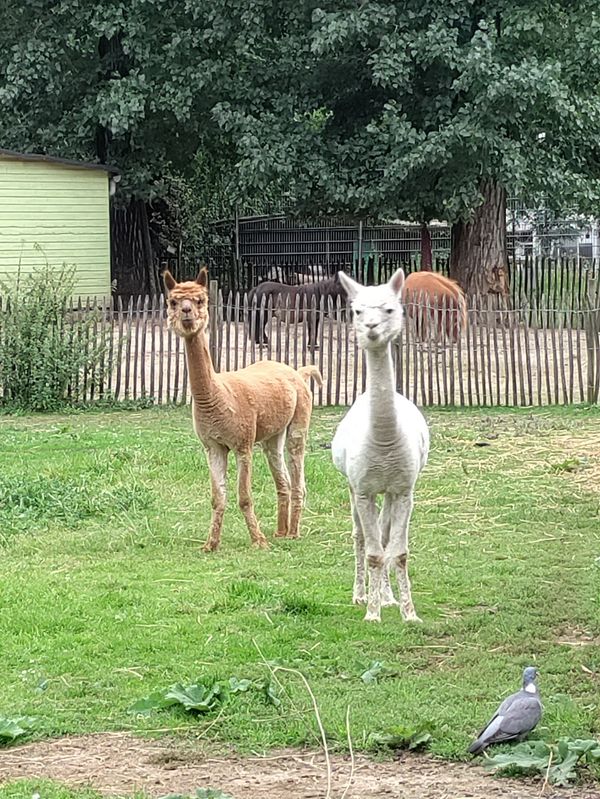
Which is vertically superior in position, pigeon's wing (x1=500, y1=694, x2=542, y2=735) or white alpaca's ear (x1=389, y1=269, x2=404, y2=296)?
white alpaca's ear (x1=389, y1=269, x2=404, y2=296)

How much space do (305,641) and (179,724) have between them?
126 cm

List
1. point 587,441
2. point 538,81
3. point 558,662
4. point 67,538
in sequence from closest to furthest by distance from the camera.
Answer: point 558,662
point 67,538
point 587,441
point 538,81

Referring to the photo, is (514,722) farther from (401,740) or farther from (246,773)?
(246,773)

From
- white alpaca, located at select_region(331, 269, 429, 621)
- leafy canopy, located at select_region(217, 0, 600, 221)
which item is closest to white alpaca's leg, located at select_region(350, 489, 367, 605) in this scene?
white alpaca, located at select_region(331, 269, 429, 621)

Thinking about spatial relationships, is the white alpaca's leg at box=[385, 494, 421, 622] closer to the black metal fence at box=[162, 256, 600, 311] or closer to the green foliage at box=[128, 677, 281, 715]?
the green foliage at box=[128, 677, 281, 715]

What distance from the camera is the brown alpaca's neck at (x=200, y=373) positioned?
814 centimetres

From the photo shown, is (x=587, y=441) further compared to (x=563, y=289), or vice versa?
(x=563, y=289)

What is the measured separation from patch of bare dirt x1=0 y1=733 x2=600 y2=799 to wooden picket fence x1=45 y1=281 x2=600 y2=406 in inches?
408

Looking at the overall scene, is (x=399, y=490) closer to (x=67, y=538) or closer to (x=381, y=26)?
(x=67, y=538)

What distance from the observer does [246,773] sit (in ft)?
14.7

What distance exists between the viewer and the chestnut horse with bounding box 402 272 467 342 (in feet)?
49.8

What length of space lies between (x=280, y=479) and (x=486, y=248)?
1654 centimetres

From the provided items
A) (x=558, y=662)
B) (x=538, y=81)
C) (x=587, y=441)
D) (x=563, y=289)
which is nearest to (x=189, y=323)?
(x=558, y=662)

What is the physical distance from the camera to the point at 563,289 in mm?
23922
